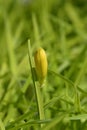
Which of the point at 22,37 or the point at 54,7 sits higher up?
the point at 54,7

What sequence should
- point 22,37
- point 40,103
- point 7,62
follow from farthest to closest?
point 22,37
point 7,62
point 40,103

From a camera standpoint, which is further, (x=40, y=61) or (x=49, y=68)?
(x=49, y=68)

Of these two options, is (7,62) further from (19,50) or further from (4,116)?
(4,116)

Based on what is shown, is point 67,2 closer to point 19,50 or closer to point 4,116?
point 19,50

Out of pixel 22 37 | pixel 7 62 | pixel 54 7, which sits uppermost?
pixel 54 7

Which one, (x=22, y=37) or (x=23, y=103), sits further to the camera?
(x=22, y=37)

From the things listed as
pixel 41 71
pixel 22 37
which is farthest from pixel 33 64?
pixel 22 37

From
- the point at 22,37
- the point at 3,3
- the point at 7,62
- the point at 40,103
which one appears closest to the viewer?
the point at 40,103
